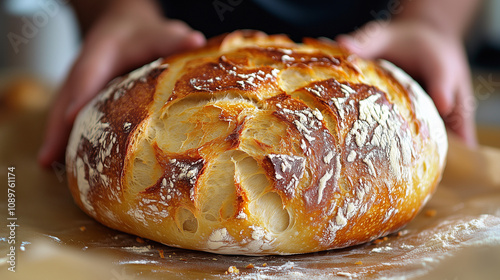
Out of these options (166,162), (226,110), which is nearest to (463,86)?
(226,110)

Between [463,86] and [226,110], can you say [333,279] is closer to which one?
[226,110]

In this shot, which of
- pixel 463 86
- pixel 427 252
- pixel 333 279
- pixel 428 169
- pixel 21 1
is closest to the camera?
pixel 333 279

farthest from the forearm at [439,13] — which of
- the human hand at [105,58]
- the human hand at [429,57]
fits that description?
the human hand at [105,58]

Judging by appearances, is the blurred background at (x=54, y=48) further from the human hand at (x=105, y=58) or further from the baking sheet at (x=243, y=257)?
the baking sheet at (x=243, y=257)

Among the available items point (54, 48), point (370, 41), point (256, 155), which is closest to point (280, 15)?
point (370, 41)

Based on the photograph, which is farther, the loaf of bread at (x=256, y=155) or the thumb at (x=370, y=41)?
the thumb at (x=370, y=41)

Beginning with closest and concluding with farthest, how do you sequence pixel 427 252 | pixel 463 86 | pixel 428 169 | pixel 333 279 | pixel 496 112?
pixel 333 279 → pixel 427 252 → pixel 428 169 → pixel 463 86 → pixel 496 112

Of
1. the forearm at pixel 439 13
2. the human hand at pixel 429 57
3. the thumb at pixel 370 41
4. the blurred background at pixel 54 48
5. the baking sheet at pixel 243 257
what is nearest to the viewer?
the baking sheet at pixel 243 257

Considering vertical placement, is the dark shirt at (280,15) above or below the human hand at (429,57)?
above
